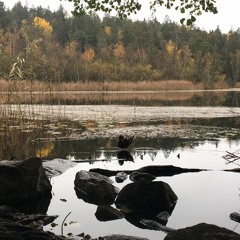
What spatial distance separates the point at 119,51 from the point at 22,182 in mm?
60755

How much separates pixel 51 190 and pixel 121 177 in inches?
50.3

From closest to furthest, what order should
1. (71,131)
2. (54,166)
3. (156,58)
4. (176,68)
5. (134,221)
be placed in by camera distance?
(134,221)
(54,166)
(71,131)
(176,68)
(156,58)

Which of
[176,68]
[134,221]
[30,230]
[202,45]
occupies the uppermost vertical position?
Result: [202,45]

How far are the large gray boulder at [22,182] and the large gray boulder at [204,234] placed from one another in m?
2.71

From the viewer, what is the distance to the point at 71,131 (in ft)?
37.2

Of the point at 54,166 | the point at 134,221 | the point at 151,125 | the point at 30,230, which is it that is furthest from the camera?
the point at 151,125

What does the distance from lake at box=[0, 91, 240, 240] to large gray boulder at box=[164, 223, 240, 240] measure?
63 centimetres

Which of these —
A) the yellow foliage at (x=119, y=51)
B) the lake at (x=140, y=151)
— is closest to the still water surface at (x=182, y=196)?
the lake at (x=140, y=151)

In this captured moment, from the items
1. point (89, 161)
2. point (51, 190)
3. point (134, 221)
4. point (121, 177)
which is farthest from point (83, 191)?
point (89, 161)

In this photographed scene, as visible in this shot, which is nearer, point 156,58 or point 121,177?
point 121,177

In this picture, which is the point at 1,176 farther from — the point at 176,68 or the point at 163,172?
the point at 176,68

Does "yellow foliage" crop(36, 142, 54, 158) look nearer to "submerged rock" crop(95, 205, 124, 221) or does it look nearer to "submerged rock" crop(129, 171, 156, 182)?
"submerged rock" crop(129, 171, 156, 182)

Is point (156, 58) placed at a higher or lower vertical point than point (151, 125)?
higher

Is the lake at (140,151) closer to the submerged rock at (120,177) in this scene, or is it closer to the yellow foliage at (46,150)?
the yellow foliage at (46,150)
